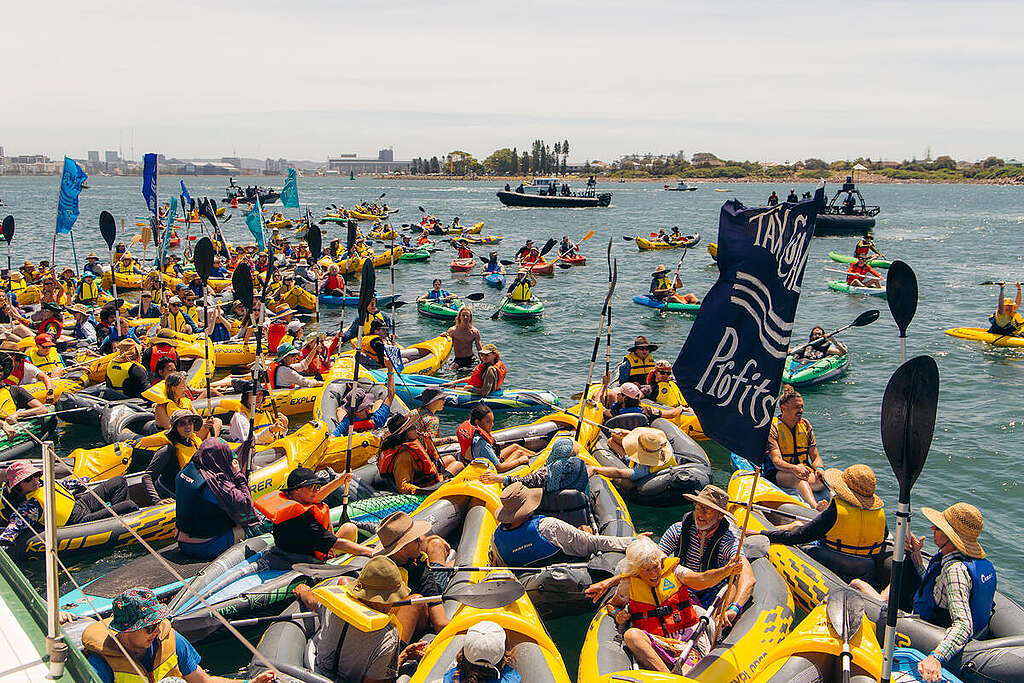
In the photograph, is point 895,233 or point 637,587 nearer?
point 637,587

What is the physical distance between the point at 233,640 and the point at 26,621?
2.53 m

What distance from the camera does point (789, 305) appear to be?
5.31 m

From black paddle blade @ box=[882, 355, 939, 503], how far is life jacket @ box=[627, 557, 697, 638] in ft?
7.65

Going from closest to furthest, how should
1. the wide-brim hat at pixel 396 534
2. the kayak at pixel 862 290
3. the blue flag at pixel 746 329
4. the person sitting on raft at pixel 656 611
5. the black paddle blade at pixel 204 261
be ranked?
the blue flag at pixel 746 329, the person sitting on raft at pixel 656 611, the wide-brim hat at pixel 396 534, the black paddle blade at pixel 204 261, the kayak at pixel 862 290

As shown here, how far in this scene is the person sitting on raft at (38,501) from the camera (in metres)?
8.00

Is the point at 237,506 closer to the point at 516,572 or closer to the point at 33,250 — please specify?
the point at 516,572

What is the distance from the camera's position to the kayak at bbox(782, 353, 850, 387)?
17047mm

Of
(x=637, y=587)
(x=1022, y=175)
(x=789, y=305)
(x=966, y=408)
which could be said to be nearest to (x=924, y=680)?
(x=637, y=587)

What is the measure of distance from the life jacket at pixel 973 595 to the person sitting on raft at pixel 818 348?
459 inches

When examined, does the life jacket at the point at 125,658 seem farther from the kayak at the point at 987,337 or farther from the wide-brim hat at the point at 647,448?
the kayak at the point at 987,337

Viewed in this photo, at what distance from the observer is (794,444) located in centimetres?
977

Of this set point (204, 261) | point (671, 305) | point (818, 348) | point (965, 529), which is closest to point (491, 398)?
point (204, 261)

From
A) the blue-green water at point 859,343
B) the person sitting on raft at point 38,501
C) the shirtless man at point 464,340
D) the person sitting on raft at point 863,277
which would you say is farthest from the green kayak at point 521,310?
the person sitting on raft at point 38,501

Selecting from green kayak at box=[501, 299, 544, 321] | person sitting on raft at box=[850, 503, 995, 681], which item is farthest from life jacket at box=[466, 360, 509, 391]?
green kayak at box=[501, 299, 544, 321]
